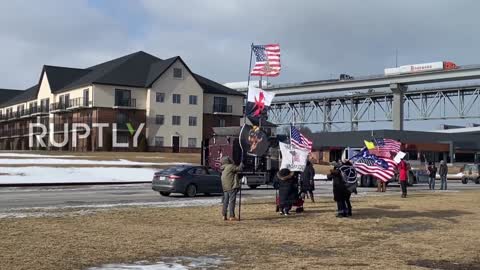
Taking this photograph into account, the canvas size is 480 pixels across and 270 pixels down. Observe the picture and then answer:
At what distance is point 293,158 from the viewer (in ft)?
61.4

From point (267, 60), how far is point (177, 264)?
503 inches

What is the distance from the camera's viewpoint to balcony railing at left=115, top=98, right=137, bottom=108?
7925 centimetres

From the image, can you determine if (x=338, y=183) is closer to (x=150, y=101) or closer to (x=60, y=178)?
(x=60, y=178)

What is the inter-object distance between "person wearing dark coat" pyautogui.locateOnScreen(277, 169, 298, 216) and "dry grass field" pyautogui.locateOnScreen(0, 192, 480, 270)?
49cm

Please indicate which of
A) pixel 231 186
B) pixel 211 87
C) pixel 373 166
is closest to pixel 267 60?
pixel 231 186

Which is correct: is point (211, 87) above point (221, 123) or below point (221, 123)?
above

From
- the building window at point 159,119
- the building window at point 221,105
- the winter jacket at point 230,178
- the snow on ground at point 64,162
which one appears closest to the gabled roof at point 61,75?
the building window at point 159,119

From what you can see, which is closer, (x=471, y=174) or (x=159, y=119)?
(x=471, y=174)

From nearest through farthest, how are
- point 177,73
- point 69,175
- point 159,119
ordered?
point 69,175 < point 159,119 < point 177,73

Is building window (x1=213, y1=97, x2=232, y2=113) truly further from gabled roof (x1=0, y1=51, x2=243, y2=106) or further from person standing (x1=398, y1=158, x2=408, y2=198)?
person standing (x1=398, y1=158, x2=408, y2=198)

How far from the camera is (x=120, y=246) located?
11398 mm

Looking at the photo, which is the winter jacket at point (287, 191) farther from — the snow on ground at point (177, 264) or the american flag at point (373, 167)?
the snow on ground at point (177, 264)

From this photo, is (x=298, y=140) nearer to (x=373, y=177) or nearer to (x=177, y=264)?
(x=177, y=264)

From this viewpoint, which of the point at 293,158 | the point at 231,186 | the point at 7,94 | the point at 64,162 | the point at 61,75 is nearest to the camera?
the point at 231,186
